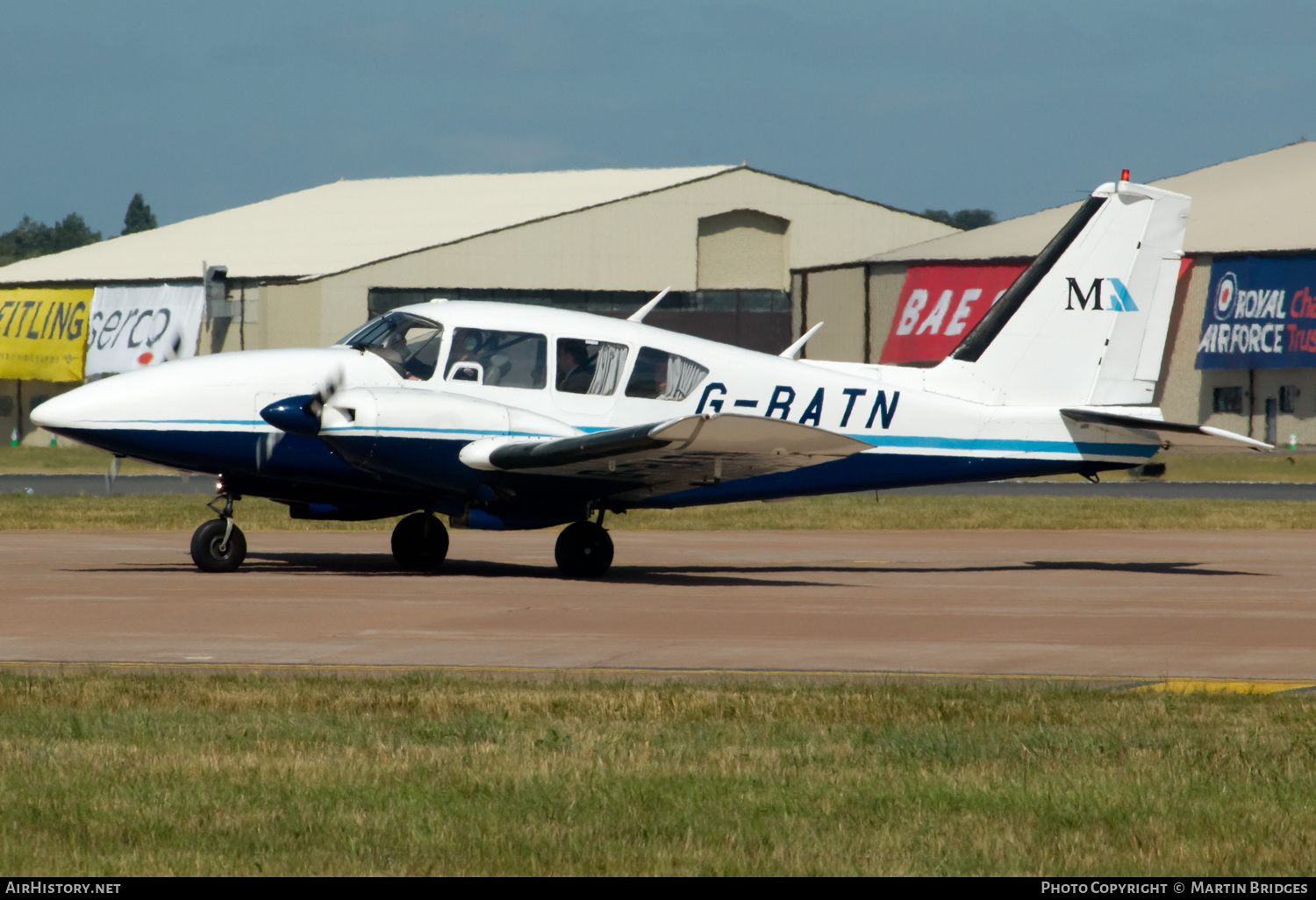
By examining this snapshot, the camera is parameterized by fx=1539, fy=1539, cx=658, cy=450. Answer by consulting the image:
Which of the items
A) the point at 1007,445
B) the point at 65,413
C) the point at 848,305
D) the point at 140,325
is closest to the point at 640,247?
the point at 848,305

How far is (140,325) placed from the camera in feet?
217

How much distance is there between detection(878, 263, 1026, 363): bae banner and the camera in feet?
203

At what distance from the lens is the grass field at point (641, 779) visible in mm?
6203

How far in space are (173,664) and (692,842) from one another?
6000mm

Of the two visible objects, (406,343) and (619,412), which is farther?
(619,412)

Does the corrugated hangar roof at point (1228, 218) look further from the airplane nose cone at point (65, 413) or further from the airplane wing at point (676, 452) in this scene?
the airplane nose cone at point (65, 413)

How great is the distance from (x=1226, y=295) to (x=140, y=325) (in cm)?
4422

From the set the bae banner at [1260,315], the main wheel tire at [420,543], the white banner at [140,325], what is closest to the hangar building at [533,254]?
A: the white banner at [140,325]

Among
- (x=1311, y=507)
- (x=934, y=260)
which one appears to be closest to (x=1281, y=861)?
(x=1311, y=507)

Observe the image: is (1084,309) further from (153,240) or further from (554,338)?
(153,240)

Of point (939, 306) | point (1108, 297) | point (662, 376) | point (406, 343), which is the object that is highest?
point (939, 306)

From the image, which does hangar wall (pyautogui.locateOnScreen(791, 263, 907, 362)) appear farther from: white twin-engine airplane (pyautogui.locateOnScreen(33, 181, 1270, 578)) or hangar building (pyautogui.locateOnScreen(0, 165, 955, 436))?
white twin-engine airplane (pyautogui.locateOnScreen(33, 181, 1270, 578))

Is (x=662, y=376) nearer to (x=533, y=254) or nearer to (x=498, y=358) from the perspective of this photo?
(x=498, y=358)

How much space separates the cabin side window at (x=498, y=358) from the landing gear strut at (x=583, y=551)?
178 cm
